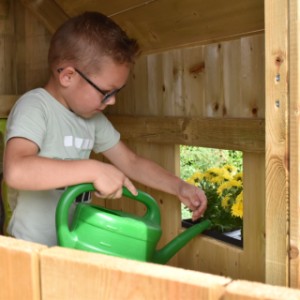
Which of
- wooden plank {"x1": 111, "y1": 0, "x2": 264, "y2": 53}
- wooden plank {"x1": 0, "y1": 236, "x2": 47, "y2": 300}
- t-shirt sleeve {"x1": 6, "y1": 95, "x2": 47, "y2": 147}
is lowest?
wooden plank {"x1": 0, "y1": 236, "x2": 47, "y2": 300}

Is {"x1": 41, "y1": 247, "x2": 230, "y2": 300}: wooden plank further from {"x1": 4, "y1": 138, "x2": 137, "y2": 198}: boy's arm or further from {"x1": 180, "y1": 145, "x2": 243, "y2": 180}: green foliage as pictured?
{"x1": 180, "y1": 145, "x2": 243, "y2": 180}: green foliage

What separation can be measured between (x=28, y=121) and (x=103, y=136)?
39cm

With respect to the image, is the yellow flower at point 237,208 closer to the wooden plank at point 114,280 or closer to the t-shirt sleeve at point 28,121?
the t-shirt sleeve at point 28,121

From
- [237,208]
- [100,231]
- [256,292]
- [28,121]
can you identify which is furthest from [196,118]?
[256,292]

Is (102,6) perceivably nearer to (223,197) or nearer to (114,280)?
(223,197)

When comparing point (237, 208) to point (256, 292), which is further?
point (237, 208)

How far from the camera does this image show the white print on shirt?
5.33 feet

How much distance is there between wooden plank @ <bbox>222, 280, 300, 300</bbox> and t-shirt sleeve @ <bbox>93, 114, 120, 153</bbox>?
1.10m

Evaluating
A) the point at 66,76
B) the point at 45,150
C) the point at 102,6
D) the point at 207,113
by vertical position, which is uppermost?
the point at 102,6

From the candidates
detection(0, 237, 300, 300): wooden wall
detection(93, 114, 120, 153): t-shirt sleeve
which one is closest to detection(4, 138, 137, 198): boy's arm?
detection(0, 237, 300, 300): wooden wall

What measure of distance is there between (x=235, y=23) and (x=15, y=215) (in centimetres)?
91

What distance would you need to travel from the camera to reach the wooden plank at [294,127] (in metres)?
0.78

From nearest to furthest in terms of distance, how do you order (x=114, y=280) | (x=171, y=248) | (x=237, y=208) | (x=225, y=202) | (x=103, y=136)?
(x=114, y=280) < (x=171, y=248) < (x=103, y=136) < (x=237, y=208) < (x=225, y=202)

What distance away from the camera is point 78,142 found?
5.45 feet
